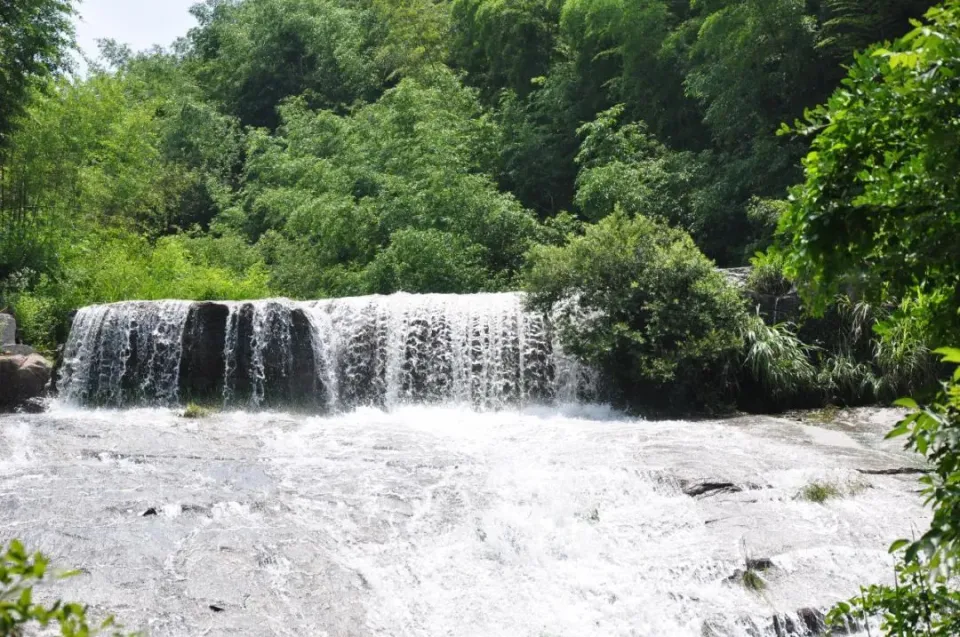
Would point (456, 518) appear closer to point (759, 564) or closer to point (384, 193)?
point (759, 564)

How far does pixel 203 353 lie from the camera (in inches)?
559

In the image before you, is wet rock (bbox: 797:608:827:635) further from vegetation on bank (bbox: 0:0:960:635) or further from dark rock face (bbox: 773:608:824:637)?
vegetation on bank (bbox: 0:0:960:635)

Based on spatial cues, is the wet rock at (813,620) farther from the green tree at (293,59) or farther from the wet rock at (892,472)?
the green tree at (293,59)

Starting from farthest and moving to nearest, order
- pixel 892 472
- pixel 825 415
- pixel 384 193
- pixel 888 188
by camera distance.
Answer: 1. pixel 384 193
2. pixel 825 415
3. pixel 892 472
4. pixel 888 188

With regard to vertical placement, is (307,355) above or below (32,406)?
above

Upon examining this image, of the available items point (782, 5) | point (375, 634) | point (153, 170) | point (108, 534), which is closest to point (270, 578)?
point (375, 634)

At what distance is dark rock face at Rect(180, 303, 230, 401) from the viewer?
14.1 metres

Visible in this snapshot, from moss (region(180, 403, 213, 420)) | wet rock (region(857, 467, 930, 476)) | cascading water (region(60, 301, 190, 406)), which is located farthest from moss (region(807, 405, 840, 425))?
Result: cascading water (region(60, 301, 190, 406))

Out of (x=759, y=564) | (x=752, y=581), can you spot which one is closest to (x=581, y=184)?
(x=759, y=564)

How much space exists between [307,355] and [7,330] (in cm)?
473

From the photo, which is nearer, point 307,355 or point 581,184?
point 307,355

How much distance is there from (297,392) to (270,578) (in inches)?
302

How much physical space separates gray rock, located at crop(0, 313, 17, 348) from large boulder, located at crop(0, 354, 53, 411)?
0.99m

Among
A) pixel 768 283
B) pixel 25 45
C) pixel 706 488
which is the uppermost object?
pixel 25 45
